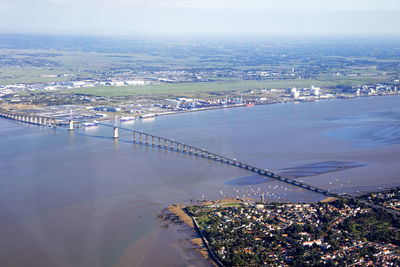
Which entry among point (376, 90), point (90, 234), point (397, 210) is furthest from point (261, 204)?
point (376, 90)

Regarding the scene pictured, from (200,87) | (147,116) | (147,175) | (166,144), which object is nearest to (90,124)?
(147,116)

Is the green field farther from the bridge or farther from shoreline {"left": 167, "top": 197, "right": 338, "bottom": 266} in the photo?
shoreline {"left": 167, "top": 197, "right": 338, "bottom": 266}

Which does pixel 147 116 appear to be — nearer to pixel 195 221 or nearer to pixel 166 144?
pixel 166 144

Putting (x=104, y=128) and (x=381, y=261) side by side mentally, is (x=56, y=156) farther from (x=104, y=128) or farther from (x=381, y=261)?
(x=381, y=261)

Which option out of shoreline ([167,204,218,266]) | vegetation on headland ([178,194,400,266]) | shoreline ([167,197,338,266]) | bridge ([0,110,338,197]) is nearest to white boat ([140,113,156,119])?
bridge ([0,110,338,197])

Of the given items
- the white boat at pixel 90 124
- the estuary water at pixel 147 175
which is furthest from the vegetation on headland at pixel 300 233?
the white boat at pixel 90 124

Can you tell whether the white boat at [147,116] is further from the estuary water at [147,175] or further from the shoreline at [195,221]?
the shoreline at [195,221]
